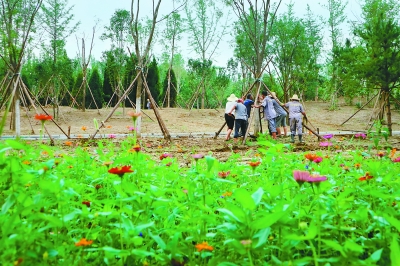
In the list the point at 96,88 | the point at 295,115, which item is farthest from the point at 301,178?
the point at 96,88

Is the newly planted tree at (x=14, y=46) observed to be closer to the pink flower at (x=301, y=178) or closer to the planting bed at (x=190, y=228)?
the planting bed at (x=190, y=228)

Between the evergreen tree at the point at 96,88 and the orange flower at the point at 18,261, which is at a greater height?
the evergreen tree at the point at 96,88

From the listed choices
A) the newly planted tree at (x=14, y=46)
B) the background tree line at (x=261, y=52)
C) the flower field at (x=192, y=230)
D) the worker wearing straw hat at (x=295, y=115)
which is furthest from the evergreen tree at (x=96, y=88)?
the flower field at (x=192, y=230)

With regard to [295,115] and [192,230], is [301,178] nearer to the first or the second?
[192,230]

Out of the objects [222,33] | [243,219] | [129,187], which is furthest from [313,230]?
[222,33]

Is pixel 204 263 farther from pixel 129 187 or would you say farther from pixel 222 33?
pixel 222 33

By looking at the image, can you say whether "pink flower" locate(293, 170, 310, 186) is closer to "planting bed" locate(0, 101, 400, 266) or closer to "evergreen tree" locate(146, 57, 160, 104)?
"planting bed" locate(0, 101, 400, 266)

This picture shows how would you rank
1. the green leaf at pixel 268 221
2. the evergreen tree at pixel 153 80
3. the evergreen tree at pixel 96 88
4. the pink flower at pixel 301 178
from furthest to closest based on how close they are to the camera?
the evergreen tree at pixel 153 80 → the evergreen tree at pixel 96 88 → the pink flower at pixel 301 178 → the green leaf at pixel 268 221

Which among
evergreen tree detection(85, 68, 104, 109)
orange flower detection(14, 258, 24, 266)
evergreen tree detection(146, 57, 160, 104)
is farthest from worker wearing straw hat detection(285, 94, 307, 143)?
evergreen tree detection(85, 68, 104, 109)

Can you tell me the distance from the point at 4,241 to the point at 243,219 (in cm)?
78

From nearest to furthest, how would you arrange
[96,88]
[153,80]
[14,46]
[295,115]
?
[295,115], [14,46], [96,88], [153,80]

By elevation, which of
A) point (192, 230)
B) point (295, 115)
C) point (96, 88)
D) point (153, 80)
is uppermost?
point (153, 80)

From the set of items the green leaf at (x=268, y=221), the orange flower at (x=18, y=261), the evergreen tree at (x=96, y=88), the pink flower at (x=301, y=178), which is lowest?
the orange flower at (x=18, y=261)

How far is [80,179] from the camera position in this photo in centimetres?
258
